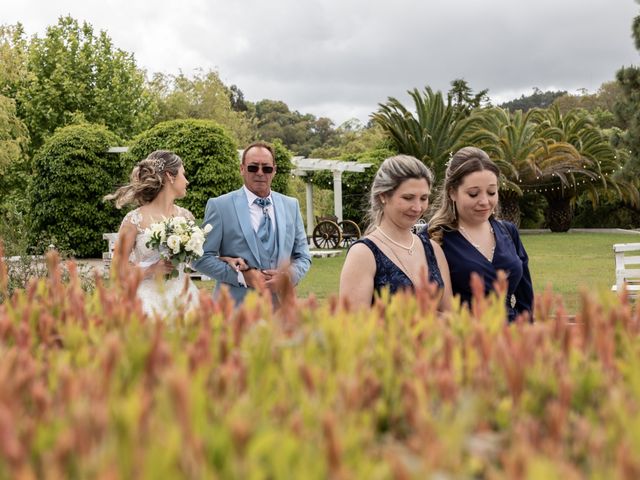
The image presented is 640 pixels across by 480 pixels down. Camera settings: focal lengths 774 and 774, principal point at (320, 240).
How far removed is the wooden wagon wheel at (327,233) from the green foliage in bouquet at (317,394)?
23.5 m

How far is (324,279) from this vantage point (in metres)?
16.6

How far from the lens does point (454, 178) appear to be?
Result: 465 cm

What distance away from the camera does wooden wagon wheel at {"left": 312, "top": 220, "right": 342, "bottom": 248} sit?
25.7 metres

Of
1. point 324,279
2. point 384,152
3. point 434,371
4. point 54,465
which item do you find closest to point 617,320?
point 434,371

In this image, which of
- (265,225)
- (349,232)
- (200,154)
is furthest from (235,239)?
(349,232)

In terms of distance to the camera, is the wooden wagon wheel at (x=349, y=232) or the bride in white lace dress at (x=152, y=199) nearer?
the bride in white lace dress at (x=152, y=199)

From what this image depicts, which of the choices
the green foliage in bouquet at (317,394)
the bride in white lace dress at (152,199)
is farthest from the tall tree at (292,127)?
the green foliage in bouquet at (317,394)

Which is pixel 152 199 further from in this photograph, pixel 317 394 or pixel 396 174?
pixel 317 394

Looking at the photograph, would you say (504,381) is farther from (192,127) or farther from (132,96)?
(132,96)

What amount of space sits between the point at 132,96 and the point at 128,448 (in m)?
37.7

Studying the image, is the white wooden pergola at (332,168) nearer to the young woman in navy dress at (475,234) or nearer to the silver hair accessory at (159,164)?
the silver hair accessory at (159,164)

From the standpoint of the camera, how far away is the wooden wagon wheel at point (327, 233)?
25719mm

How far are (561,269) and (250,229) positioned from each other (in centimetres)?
1352

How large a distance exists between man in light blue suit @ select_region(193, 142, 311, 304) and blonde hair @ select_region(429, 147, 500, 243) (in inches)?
53.5
